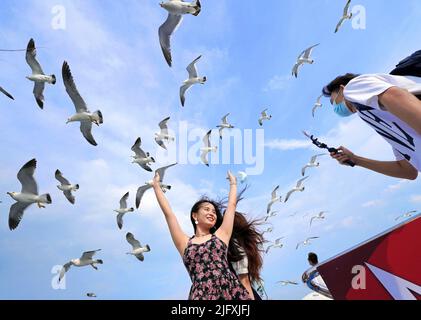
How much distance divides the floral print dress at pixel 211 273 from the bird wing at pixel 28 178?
1077cm

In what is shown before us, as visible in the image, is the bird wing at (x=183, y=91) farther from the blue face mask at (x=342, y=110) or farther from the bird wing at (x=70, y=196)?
the blue face mask at (x=342, y=110)

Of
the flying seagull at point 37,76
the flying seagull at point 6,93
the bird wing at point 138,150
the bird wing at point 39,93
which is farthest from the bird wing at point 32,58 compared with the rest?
the bird wing at point 138,150

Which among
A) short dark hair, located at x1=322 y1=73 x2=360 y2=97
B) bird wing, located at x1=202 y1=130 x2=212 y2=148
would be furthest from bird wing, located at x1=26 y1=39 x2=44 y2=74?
short dark hair, located at x1=322 y1=73 x2=360 y2=97

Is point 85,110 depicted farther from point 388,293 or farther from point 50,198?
point 388,293

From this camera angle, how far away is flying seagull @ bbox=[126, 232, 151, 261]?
17.9m

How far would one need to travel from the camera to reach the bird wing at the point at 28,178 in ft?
43.5

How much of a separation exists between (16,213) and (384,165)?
13865mm

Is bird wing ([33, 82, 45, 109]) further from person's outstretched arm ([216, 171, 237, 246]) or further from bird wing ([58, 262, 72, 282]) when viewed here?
person's outstretched arm ([216, 171, 237, 246])

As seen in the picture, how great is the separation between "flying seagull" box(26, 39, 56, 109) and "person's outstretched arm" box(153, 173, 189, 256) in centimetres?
1272

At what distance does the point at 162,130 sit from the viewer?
819 inches
